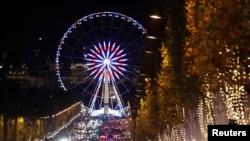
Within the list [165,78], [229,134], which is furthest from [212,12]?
[165,78]

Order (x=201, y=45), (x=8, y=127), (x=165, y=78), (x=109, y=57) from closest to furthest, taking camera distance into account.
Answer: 1. (x=201, y=45)
2. (x=165, y=78)
3. (x=8, y=127)
4. (x=109, y=57)

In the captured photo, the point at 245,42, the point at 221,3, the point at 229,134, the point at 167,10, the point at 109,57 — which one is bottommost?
the point at 229,134

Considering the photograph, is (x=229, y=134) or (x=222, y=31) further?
(x=222, y=31)

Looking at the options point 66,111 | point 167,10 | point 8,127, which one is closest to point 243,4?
point 167,10

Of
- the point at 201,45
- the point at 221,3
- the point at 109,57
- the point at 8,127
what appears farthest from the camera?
the point at 109,57

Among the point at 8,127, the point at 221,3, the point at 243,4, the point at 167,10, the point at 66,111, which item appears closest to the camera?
the point at 243,4

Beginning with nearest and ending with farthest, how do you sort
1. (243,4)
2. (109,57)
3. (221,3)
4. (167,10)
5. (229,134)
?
1. (229,134)
2. (243,4)
3. (221,3)
4. (167,10)
5. (109,57)

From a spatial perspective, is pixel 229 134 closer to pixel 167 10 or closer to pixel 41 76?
pixel 167 10

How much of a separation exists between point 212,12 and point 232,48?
5.86 ft

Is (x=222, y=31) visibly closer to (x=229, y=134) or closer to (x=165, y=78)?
(x=229, y=134)

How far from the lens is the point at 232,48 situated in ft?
84.3

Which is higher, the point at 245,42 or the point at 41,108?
the point at 41,108

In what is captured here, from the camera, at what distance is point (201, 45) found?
1145 inches

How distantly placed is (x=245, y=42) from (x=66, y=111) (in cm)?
15185
